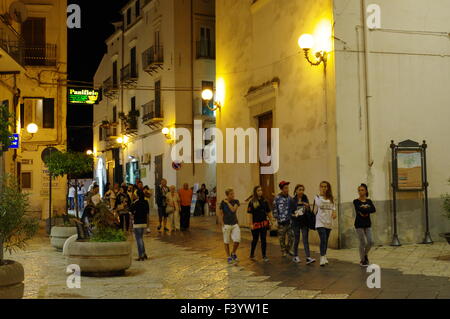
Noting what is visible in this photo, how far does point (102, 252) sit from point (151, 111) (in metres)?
22.4

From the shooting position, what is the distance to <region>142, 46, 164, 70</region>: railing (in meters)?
29.8

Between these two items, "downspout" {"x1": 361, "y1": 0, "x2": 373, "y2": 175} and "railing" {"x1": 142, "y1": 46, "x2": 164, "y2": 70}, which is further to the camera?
"railing" {"x1": 142, "y1": 46, "x2": 164, "y2": 70}

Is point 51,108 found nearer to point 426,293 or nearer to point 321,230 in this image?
point 321,230

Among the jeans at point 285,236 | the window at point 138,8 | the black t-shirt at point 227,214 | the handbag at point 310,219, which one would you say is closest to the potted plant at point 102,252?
the black t-shirt at point 227,214

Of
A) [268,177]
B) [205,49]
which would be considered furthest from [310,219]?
[205,49]

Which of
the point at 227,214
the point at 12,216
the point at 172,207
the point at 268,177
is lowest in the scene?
the point at 172,207

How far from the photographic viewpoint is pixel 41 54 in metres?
24.5

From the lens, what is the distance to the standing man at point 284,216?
11273 millimetres

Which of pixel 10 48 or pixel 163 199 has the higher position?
pixel 10 48

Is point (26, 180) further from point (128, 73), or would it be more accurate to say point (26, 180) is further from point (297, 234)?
point (297, 234)

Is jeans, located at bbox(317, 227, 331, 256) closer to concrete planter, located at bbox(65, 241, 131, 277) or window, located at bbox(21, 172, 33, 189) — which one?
concrete planter, located at bbox(65, 241, 131, 277)

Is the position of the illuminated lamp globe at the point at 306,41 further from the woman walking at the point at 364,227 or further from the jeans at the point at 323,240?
the jeans at the point at 323,240

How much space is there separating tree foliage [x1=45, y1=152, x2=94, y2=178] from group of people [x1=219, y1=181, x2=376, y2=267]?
6.84 m

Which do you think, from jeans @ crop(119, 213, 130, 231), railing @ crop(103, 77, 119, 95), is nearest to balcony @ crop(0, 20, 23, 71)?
jeans @ crop(119, 213, 130, 231)
